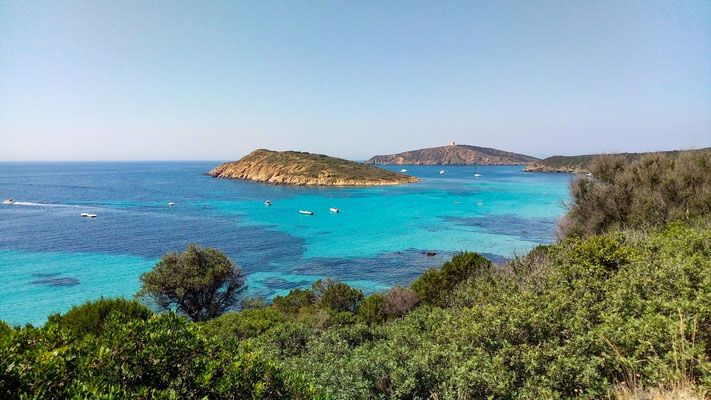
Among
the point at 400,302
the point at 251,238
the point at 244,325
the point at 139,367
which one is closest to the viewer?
the point at 139,367

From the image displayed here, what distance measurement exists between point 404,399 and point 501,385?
184 centimetres

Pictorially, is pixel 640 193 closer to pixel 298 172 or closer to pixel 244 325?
pixel 244 325

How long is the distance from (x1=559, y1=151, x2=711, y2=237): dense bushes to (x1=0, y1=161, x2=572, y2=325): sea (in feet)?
13.0

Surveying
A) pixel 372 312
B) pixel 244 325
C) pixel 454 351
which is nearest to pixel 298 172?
pixel 372 312

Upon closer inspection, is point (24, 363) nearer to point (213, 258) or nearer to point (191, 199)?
point (213, 258)

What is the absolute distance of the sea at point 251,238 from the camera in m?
33.6

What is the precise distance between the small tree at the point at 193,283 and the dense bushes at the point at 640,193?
29895 millimetres

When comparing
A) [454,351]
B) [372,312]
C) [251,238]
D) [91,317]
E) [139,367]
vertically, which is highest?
[139,367]

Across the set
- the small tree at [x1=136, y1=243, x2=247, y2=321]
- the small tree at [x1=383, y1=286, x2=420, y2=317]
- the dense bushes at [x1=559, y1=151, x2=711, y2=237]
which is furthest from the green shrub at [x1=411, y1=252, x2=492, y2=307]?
the small tree at [x1=136, y1=243, x2=247, y2=321]

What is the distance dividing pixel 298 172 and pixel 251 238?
288 feet

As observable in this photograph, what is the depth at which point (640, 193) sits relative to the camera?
2755 cm

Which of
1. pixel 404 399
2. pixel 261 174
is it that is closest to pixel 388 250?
pixel 404 399

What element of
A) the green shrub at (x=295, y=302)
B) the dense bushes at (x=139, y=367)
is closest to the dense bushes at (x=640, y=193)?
the green shrub at (x=295, y=302)

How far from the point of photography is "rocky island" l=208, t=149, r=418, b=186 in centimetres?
Result: 13071
